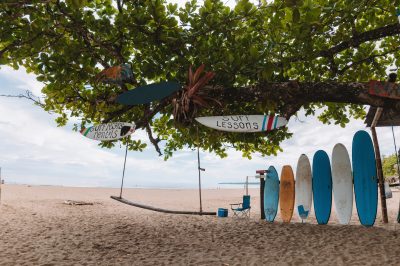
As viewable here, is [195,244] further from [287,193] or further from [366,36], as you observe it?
[366,36]

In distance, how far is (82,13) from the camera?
6098 mm

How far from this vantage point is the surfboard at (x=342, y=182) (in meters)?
7.95

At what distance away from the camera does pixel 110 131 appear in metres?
6.72

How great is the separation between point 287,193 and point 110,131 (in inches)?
208

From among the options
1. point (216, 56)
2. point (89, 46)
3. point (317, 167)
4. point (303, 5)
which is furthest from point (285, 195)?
point (89, 46)

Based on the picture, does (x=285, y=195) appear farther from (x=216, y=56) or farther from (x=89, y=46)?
(x=89, y=46)

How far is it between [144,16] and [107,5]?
1.25 meters

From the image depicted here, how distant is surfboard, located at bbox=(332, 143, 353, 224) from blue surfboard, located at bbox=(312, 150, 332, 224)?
159mm

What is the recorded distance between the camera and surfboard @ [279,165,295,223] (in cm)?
897

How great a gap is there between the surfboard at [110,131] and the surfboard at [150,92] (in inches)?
24.7

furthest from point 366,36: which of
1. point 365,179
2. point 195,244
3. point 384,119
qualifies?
point 195,244

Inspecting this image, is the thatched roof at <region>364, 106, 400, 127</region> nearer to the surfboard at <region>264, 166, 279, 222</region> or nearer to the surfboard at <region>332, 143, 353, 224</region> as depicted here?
the surfboard at <region>332, 143, 353, 224</region>

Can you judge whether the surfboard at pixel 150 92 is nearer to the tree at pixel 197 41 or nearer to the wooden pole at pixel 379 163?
the tree at pixel 197 41

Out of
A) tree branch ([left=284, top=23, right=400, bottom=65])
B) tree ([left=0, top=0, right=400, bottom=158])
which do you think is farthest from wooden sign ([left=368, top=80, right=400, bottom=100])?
tree branch ([left=284, top=23, right=400, bottom=65])
